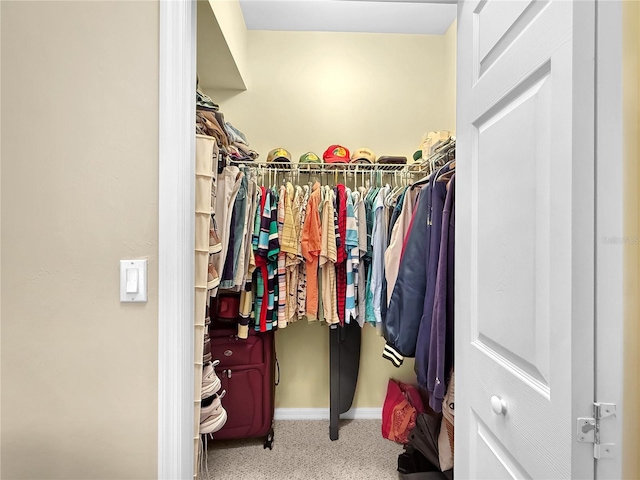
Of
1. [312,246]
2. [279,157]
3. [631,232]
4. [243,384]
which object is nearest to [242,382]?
[243,384]

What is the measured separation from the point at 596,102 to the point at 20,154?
3.97 feet

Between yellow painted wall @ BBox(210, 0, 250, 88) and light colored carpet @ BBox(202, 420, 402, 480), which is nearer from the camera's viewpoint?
yellow painted wall @ BBox(210, 0, 250, 88)

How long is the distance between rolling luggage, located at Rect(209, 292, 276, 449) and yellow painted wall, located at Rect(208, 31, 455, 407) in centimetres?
39

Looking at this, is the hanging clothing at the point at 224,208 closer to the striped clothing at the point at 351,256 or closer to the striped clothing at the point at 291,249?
the striped clothing at the point at 291,249

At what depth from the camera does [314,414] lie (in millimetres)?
2543

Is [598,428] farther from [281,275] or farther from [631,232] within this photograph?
[281,275]

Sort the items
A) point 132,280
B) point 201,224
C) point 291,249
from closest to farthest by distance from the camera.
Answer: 1. point 132,280
2. point 201,224
3. point 291,249

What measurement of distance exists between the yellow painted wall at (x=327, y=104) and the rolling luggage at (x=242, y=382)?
0.39 m

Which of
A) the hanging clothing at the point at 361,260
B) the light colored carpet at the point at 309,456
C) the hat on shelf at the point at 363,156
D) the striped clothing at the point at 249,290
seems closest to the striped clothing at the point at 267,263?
the striped clothing at the point at 249,290

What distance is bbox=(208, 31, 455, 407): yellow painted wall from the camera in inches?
100

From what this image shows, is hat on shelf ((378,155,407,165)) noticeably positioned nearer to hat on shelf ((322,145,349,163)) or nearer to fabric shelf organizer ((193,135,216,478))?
hat on shelf ((322,145,349,163))

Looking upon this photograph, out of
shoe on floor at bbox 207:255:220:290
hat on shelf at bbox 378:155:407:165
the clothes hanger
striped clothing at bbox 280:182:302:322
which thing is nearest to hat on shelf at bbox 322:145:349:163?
hat on shelf at bbox 378:155:407:165

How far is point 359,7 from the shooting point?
7.55 feet

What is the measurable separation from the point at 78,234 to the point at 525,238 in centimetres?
102
